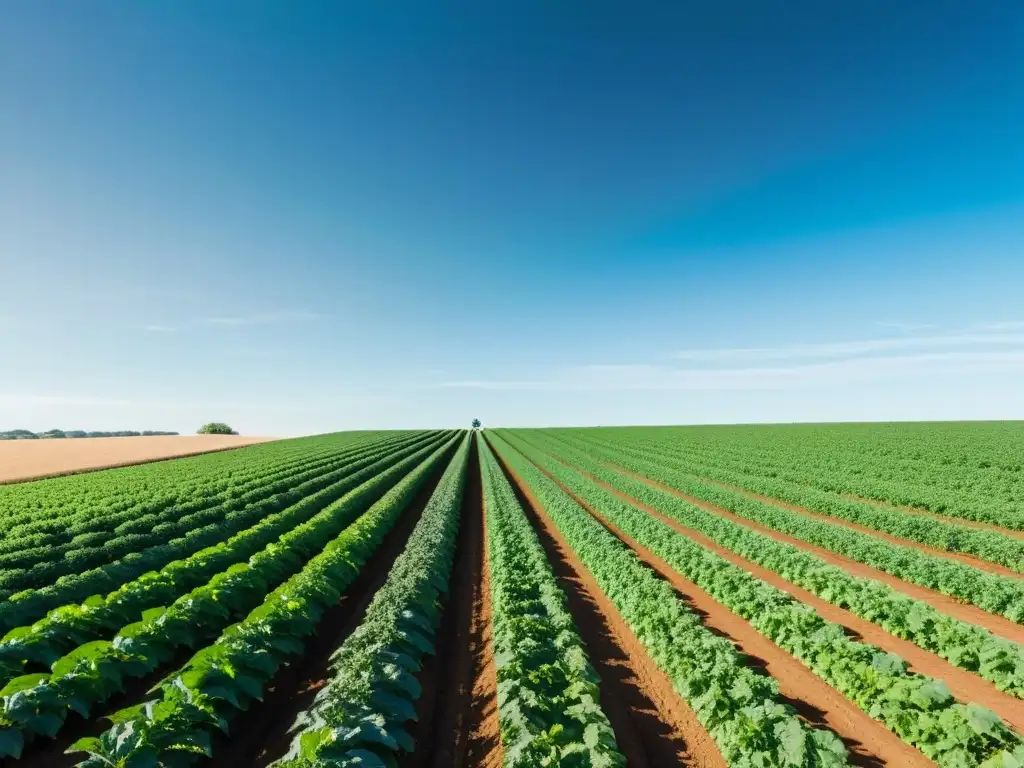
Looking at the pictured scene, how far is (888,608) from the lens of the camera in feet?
36.9

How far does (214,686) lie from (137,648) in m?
2.47

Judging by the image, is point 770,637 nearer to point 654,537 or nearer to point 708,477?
point 654,537

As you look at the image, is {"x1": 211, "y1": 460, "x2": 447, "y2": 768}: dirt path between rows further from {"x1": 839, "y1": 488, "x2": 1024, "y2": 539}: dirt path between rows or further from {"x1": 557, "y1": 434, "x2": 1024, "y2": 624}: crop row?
{"x1": 839, "y1": 488, "x2": 1024, "y2": 539}: dirt path between rows

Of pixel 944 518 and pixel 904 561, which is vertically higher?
pixel 904 561

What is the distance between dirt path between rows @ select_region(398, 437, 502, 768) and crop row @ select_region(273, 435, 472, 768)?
34 cm

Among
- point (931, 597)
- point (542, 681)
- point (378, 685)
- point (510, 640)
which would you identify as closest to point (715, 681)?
point (542, 681)

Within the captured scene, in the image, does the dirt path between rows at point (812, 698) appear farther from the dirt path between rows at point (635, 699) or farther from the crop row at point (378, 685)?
the crop row at point (378, 685)

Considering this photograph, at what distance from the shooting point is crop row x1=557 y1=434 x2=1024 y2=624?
39.7 ft

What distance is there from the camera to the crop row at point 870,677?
651 cm

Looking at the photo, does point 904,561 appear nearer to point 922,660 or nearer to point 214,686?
point 922,660

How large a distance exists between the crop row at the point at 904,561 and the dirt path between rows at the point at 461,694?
13.2 m

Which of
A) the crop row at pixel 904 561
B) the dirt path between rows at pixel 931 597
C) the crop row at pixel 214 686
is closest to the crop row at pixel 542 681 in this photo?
the crop row at pixel 214 686

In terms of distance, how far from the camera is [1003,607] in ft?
39.1

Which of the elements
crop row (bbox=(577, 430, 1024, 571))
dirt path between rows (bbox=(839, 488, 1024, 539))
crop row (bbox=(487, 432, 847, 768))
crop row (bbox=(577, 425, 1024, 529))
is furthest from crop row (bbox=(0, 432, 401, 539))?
crop row (bbox=(577, 425, 1024, 529))
